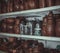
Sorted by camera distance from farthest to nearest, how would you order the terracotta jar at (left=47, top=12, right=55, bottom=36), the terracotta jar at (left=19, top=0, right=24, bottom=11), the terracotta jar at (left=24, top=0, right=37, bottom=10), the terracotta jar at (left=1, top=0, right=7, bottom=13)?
the terracotta jar at (left=1, top=0, right=7, bottom=13) → the terracotta jar at (left=19, top=0, right=24, bottom=11) → the terracotta jar at (left=24, top=0, right=37, bottom=10) → the terracotta jar at (left=47, top=12, right=55, bottom=36)

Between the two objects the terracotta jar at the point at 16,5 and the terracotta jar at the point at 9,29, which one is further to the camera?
the terracotta jar at the point at 9,29

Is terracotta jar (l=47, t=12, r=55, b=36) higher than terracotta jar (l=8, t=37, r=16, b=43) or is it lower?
higher

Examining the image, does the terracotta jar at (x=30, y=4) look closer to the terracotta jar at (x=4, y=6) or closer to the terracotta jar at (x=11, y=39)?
the terracotta jar at (x=4, y=6)

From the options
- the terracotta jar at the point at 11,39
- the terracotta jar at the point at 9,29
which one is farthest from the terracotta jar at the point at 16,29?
the terracotta jar at the point at 11,39

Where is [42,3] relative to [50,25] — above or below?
above

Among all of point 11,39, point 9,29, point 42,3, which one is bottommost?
point 11,39

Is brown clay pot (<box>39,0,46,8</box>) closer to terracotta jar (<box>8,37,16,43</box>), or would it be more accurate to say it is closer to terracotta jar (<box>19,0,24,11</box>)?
terracotta jar (<box>19,0,24,11</box>)

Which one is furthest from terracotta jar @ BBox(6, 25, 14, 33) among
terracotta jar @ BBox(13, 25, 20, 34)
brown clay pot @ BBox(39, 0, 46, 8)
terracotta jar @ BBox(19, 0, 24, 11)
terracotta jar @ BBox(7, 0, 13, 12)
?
brown clay pot @ BBox(39, 0, 46, 8)

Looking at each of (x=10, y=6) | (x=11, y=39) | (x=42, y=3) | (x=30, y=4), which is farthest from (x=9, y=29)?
(x=42, y=3)

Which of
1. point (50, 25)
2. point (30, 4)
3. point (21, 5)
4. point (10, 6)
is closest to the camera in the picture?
point (50, 25)

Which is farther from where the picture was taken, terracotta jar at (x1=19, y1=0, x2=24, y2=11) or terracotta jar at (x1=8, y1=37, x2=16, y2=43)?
terracotta jar at (x1=8, y1=37, x2=16, y2=43)

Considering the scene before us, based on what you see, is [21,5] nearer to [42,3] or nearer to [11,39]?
[42,3]

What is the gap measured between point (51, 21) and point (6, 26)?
32.6 inches

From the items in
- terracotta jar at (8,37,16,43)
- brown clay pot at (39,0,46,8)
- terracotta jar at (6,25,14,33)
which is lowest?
terracotta jar at (8,37,16,43)
